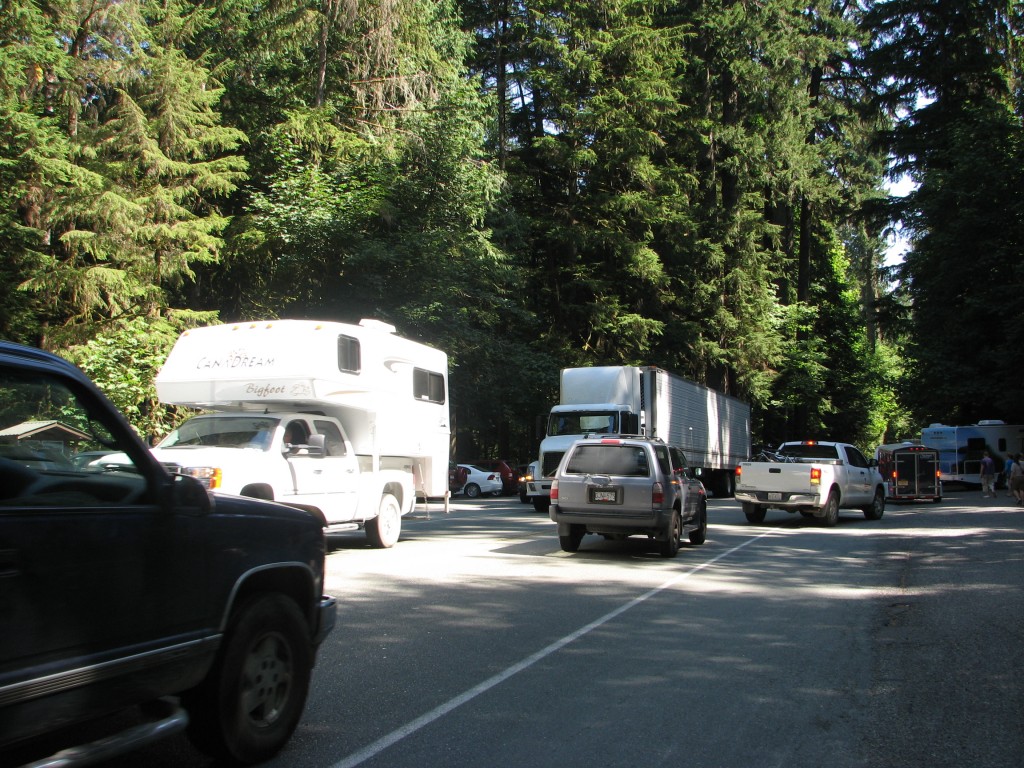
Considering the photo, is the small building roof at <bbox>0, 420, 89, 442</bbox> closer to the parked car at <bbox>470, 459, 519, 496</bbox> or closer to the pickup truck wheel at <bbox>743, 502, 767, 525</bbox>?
the pickup truck wheel at <bbox>743, 502, 767, 525</bbox>

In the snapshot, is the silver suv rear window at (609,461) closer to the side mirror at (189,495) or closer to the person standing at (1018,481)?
the side mirror at (189,495)

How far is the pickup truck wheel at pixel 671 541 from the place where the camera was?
13508 millimetres

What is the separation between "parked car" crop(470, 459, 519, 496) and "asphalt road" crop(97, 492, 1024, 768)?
2160 cm

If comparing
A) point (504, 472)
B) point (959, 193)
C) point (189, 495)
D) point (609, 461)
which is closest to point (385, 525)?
point (609, 461)

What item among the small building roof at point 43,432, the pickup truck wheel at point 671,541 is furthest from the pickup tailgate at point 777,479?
the small building roof at point 43,432

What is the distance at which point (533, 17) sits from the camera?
37.6 meters

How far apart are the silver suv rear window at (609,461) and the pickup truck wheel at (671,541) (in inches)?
33.1

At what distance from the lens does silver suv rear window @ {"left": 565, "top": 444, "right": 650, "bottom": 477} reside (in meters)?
13.8

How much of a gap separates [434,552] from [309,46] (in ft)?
73.6

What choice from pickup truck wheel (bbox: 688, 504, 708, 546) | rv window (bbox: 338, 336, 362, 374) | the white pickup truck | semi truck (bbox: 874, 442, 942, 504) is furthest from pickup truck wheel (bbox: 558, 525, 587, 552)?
semi truck (bbox: 874, 442, 942, 504)

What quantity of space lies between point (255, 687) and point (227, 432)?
8.27 m

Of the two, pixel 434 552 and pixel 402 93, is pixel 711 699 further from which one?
pixel 402 93

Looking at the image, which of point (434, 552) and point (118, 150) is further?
point (118, 150)

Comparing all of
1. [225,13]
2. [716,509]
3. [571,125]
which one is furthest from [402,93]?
[716,509]
